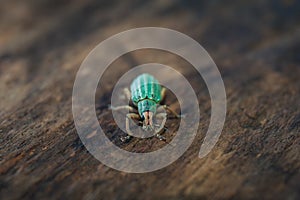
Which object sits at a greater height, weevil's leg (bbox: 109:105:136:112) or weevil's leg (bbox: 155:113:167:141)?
weevil's leg (bbox: 109:105:136:112)

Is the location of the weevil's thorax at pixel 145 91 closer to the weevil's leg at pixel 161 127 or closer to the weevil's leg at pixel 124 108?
the weevil's leg at pixel 124 108

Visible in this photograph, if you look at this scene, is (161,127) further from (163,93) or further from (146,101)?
(163,93)

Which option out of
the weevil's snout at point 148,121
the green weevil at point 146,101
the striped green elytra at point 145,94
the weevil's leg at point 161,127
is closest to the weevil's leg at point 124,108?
the green weevil at point 146,101

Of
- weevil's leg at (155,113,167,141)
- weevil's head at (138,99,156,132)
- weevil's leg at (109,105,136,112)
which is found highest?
weevil's leg at (109,105,136,112)

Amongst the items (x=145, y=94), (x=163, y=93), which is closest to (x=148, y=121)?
(x=145, y=94)

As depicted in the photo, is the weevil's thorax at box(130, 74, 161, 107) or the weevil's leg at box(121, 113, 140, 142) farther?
the weevil's thorax at box(130, 74, 161, 107)

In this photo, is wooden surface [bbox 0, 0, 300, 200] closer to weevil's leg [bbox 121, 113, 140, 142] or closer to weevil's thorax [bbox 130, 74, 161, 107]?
weevil's leg [bbox 121, 113, 140, 142]

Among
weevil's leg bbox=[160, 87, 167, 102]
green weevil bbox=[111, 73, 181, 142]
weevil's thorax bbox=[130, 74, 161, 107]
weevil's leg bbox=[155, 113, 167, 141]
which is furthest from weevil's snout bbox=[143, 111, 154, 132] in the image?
weevil's leg bbox=[160, 87, 167, 102]
